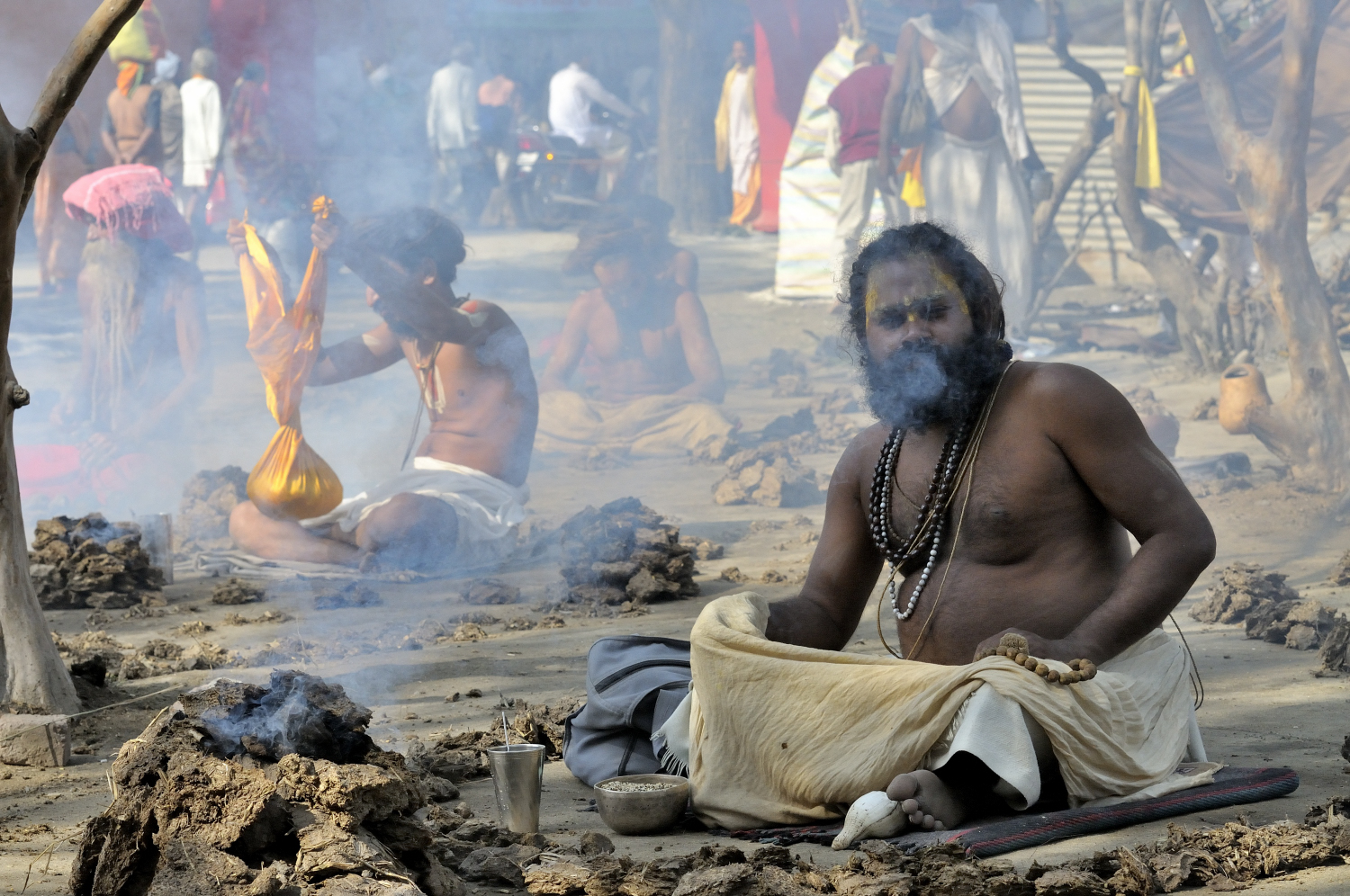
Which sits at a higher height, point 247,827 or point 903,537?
point 903,537

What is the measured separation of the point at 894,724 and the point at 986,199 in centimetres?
995

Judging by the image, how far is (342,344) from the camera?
7.46 meters

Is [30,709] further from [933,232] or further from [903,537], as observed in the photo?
[933,232]

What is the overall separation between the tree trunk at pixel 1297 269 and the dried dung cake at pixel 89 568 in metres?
6.37

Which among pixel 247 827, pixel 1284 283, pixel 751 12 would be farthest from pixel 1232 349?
pixel 247 827

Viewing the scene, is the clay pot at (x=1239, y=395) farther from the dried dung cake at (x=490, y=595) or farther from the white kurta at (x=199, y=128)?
the white kurta at (x=199, y=128)

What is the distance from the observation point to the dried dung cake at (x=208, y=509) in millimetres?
8344

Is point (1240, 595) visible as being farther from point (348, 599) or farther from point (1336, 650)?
point (348, 599)

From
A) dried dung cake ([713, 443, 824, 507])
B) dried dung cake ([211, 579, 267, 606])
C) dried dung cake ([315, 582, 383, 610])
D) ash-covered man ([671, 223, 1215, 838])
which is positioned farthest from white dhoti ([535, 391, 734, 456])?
ash-covered man ([671, 223, 1215, 838])

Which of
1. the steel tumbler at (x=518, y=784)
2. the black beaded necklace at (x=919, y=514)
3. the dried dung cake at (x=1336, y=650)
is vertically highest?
the black beaded necklace at (x=919, y=514)

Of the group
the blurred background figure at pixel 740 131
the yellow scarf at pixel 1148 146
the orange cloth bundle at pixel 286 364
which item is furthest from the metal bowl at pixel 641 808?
the blurred background figure at pixel 740 131

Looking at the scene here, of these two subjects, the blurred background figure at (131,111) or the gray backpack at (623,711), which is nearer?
the gray backpack at (623,711)

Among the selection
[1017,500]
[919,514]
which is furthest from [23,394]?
[1017,500]

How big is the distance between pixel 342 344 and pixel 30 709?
3.47m
